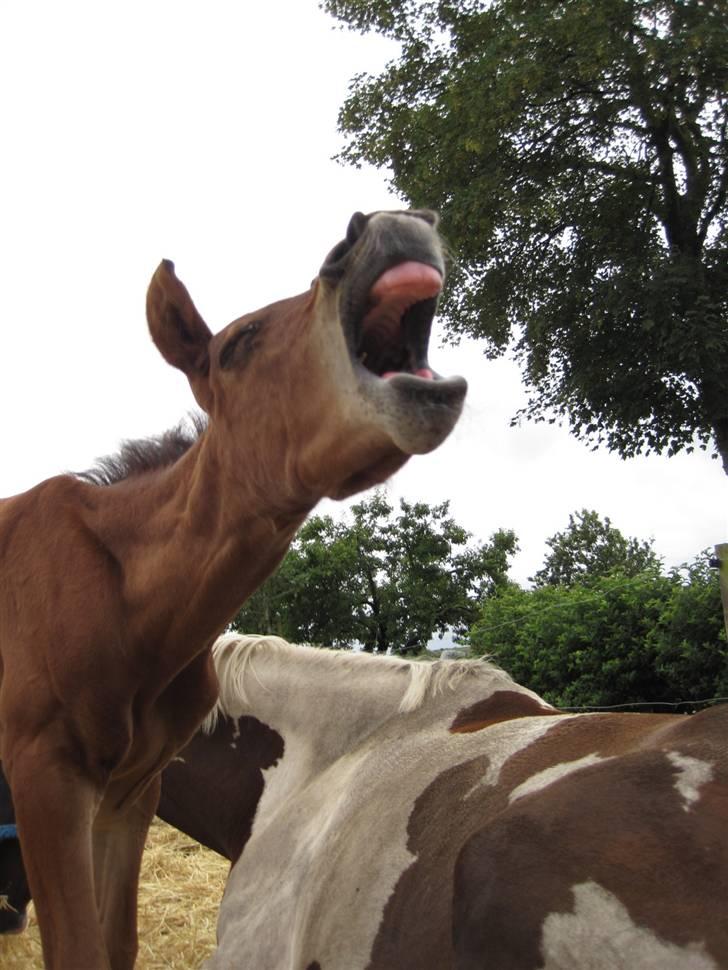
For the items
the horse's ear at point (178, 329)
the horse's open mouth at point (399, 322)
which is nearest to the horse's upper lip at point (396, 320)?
the horse's open mouth at point (399, 322)

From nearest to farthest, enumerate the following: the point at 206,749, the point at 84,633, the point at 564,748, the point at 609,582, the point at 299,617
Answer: the point at 84,633
the point at 564,748
the point at 206,749
the point at 609,582
the point at 299,617

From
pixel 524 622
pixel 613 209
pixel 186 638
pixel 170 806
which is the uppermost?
pixel 613 209

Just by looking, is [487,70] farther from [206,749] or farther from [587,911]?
[587,911]

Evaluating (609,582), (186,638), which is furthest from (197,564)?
(609,582)

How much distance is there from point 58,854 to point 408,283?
1.39 metres

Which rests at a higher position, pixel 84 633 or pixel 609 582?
pixel 609 582

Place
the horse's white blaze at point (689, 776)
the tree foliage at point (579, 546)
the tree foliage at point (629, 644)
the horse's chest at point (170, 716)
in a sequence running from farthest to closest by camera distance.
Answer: the tree foliage at point (579, 546) → the tree foliage at point (629, 644) → the horse's chest at point (170, 716) → the horse's white blaze at point (689, 776)

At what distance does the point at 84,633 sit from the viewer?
6.89 ft

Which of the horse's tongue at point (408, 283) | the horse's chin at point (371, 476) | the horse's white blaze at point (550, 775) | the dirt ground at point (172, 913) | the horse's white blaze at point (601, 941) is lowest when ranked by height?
the dirt ground at point (172, 913)

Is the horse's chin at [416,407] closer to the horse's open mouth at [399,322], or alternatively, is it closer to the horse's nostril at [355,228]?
the horse's open mouth at [399,322]

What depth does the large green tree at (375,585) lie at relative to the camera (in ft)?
71.8

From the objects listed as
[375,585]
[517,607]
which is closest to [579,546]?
[375,585]

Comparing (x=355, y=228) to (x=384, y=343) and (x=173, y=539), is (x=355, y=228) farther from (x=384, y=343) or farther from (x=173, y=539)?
(x=173, y=539)

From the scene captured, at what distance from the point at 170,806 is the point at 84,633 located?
2.04 m
